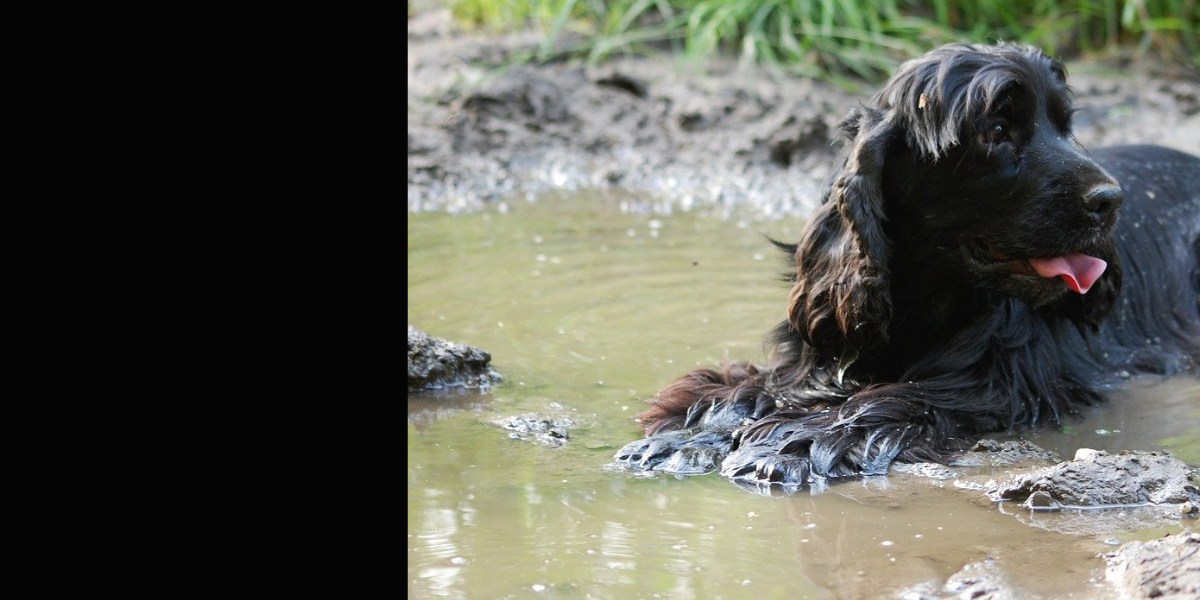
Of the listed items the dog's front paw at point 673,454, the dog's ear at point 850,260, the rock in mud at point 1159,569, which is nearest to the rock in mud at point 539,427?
the dog's front paw at point 673,454

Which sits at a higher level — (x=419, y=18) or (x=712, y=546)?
(x=419, y=18)

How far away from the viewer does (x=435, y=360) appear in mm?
4586

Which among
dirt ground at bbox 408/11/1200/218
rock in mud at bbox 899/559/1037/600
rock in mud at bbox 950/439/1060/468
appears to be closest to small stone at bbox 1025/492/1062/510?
rock in mud at bbox 950/439/1060/468

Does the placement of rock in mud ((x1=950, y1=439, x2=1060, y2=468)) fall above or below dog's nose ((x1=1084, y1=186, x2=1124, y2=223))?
below

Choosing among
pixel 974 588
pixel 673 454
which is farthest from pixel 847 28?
pixel 974 588

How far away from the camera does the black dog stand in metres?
3.93

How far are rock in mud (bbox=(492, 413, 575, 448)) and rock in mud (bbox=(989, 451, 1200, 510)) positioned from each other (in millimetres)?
1296

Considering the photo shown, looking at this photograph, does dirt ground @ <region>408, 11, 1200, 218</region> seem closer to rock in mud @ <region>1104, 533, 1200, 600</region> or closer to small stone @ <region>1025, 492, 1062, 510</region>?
small stone @ <region>1025, 492, 1062, 510</region>

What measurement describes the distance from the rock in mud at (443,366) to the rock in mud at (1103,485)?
1.92 meters

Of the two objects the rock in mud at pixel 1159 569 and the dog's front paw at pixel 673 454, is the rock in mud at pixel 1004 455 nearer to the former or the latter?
the dog's front paw at pixel 673 454

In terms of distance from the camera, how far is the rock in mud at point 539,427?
400 centimetres

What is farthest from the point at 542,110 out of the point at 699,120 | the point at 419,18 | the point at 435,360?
the point at 435,360
